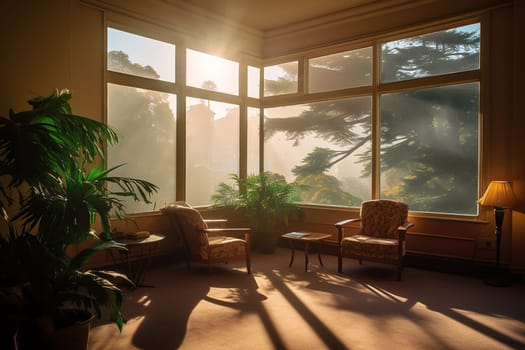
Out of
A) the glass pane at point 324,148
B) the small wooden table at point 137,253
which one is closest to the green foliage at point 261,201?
the glass pane at point 324,148

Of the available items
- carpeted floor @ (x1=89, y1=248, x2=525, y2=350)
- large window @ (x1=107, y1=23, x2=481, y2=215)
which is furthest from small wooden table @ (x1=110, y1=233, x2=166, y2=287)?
large window @ (x1=107, y1=23, x2=481, y2=215)

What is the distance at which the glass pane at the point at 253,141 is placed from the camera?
737cm

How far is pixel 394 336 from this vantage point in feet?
10.6

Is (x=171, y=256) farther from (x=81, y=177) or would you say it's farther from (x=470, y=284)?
(x=470, y=284)

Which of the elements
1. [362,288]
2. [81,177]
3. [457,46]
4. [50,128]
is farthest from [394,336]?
[457,46]

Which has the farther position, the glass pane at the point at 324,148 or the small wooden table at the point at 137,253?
the glass pane at the point at 324,148

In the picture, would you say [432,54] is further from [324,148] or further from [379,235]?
[379,235]

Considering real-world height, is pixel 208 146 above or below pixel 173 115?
below

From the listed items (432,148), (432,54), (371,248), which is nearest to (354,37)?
(432,54)

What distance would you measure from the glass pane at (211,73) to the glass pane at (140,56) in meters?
0.34

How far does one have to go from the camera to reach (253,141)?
746 cm

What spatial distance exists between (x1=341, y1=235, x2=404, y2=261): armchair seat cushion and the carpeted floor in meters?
0.26

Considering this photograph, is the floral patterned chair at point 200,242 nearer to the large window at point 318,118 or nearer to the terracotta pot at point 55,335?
the large window at point 318,118

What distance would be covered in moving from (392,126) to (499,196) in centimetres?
183
